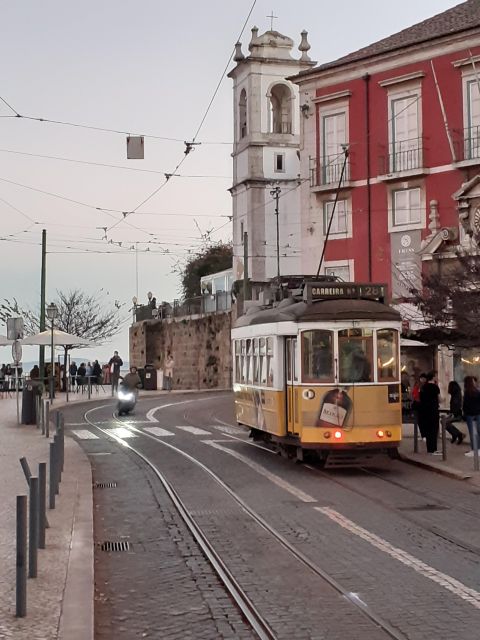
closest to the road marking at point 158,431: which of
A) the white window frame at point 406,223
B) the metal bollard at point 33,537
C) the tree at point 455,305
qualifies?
the tree at point 455,305

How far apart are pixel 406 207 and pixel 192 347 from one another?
95.4ft

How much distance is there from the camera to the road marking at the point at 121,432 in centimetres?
2848

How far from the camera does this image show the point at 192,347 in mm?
64500

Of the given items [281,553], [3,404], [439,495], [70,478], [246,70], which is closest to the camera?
[281,553]

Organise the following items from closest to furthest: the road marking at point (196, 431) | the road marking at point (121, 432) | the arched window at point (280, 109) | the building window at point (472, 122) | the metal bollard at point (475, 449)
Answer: the metal bollard at point (475, 449)
the road marking at point (121, 432)
the road marking at point (196, 431)
the building window at point (472, 122)
the arched window at point (280, 109)

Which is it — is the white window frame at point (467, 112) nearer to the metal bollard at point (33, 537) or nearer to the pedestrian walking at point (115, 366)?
the pedestrian walking at point (115, 366)

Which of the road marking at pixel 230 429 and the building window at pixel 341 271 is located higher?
the building window at pixel 341 271

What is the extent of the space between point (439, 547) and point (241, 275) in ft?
151

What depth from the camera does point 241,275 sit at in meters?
57.6

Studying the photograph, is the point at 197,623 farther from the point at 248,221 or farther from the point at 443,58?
the point at 248,221

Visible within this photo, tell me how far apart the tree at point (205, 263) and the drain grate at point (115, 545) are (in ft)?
215

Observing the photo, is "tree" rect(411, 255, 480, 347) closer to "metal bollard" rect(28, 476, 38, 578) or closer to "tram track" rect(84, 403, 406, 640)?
"tram track" rect(84, 403, 406, 640)

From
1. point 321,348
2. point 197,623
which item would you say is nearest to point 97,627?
point 197,623

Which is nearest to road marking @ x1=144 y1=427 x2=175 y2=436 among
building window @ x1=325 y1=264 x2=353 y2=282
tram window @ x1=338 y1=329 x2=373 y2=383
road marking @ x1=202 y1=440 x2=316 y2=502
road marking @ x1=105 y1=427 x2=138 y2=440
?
road marking @ x1=105 y1=427 x2=138 y2=440
